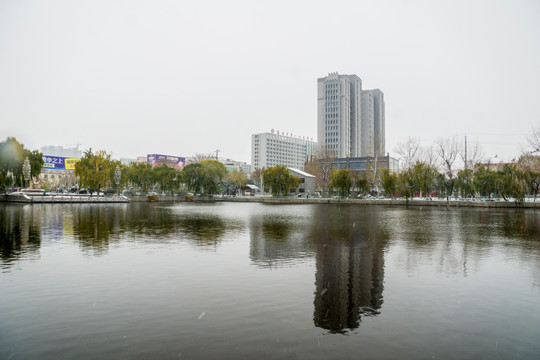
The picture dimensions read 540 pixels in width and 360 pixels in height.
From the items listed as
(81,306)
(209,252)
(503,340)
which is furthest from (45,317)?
(503,340)

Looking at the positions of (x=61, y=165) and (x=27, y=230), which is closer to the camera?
(x=27, y=230)

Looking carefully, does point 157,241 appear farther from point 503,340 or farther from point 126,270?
point 503,340

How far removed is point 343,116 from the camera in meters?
139

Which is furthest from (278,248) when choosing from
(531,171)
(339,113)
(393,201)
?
(339,113)

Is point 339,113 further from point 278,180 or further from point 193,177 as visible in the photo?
point 278,180

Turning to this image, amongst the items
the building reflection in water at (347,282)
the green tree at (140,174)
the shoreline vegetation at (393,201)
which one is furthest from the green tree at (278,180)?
the building reflection in water at (347,282)

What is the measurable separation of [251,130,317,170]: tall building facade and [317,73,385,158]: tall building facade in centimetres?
2322

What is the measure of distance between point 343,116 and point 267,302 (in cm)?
13748

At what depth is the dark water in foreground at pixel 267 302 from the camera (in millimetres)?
4953

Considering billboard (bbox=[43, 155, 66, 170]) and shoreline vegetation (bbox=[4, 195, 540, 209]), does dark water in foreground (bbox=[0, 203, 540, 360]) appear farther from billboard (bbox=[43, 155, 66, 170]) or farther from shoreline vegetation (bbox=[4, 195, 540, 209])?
billboard (bbox=[43, 155, 66, 170])

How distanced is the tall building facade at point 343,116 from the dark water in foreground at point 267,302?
125 m

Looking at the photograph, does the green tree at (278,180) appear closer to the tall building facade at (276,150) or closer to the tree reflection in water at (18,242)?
the tree reflection in water at (18,242)

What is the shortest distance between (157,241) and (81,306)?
8134mm

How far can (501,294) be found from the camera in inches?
297
